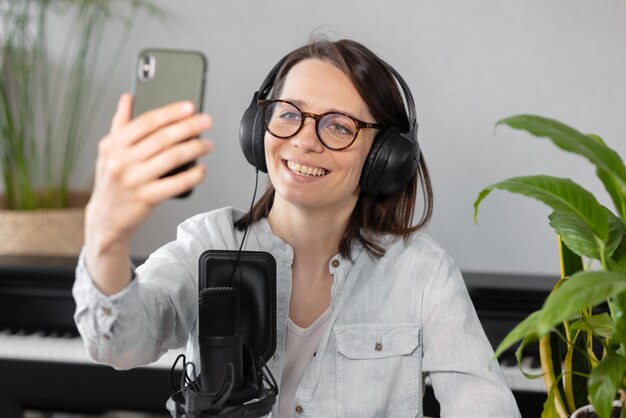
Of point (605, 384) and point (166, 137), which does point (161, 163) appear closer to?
point (166, 137)

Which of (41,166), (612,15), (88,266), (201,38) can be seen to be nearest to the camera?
(88,266)

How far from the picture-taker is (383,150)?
1.53 m

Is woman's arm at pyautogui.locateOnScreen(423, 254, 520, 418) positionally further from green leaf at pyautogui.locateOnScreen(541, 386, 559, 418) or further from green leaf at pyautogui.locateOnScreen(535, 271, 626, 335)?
green leaf at pyautogui.locateOnScreen(535, 271, 626, 335)

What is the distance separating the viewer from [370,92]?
1566 mm

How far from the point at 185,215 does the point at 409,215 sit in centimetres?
120

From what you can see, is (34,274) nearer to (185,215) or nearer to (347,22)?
(185,215)

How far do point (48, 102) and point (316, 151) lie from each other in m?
1.54

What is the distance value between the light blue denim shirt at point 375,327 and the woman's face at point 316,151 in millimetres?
145

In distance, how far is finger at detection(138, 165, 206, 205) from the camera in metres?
0.95

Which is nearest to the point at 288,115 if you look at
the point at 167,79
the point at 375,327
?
the point at 375,327

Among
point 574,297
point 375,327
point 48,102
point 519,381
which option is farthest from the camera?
point 48,102

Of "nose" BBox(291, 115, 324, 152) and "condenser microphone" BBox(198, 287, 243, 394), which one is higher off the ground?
"nose" BBox(291, 115, 324, 152)

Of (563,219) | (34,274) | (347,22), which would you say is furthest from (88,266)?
(347,22)

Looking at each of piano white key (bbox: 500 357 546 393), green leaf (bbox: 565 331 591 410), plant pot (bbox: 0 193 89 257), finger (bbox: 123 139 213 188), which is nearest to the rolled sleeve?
finger (bbox: 123 139 213 188)
